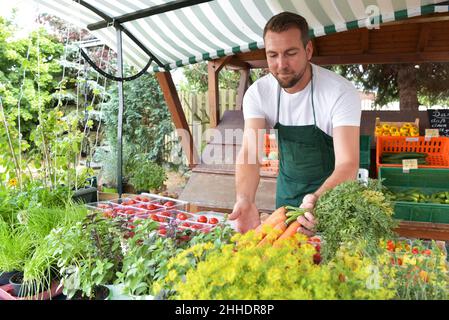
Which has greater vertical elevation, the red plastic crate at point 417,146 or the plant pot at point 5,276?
the red plastic crate at point 417,146

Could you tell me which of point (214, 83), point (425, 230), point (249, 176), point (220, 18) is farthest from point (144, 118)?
point (249, 176)

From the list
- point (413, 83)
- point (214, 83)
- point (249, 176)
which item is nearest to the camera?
point (249, 176)

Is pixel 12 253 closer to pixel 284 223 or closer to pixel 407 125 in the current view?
pixel 284 223

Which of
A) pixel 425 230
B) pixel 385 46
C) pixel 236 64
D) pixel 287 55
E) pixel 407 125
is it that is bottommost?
pixel 425 230

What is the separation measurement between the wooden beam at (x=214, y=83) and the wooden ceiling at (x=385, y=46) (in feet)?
1.63

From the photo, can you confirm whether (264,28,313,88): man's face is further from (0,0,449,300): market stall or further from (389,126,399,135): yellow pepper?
(389,126,399,135): yellow pepper

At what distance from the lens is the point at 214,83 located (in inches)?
226

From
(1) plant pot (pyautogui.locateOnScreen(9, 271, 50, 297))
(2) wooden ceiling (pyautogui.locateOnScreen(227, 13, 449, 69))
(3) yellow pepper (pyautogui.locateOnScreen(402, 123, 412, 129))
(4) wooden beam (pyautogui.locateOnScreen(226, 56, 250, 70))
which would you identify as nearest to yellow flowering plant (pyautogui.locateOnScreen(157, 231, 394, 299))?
(1) plant pot (pyautogui.locateOnScreen(9, 271, 50, 297))

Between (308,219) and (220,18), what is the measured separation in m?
2.77

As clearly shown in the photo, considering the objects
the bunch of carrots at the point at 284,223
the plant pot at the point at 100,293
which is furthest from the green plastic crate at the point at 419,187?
the plant pot at the point at 100,293

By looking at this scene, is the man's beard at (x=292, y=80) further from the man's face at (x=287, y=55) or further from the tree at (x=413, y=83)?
the tree at (x=413, y=83)

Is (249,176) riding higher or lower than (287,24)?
lower

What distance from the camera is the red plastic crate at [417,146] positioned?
4371mm
